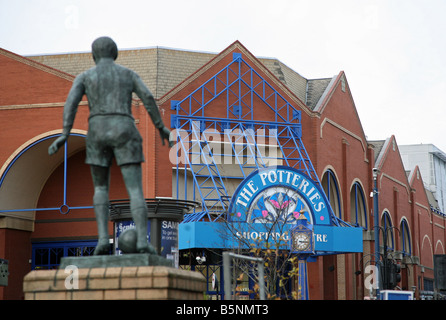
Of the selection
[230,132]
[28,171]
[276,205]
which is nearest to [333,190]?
[230,132]

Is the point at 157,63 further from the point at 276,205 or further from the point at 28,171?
the point at 276,205

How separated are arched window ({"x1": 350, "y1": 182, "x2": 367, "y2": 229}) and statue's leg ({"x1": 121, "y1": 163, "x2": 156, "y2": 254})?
3144 cm

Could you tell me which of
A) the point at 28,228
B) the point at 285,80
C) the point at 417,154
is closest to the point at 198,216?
the point at 28,228

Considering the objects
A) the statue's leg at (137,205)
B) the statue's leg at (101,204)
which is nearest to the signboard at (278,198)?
the statue's leg at (101,204)

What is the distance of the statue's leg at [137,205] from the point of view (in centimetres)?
1095

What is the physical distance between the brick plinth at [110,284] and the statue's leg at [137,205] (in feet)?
2.21

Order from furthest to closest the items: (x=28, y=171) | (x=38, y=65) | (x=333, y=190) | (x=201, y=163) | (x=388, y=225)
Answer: (x=388, y=225), (x=333, y=190), (x=28, y=171), (x=201, y=163), (x=38, y=65)

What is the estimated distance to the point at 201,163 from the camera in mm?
34094

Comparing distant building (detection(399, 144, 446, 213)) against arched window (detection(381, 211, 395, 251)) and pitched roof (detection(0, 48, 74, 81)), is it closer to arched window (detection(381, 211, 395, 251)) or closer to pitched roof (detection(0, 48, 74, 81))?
arched window (detection(381, 211, 395, 251))

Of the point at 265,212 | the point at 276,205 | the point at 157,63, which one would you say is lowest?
the point at 265,212

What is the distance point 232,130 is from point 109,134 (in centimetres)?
2338

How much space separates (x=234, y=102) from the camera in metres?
34.8

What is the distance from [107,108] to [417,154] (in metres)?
81.8

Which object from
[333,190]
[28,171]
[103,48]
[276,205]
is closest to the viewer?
[103,48]
